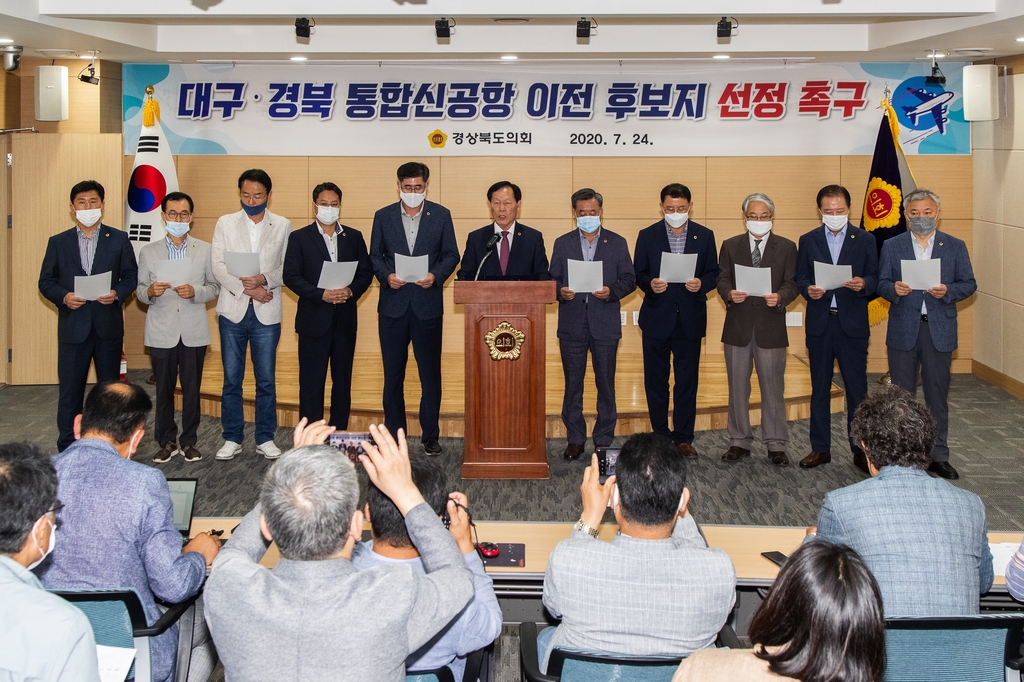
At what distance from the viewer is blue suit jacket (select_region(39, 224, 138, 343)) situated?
19.3 ft


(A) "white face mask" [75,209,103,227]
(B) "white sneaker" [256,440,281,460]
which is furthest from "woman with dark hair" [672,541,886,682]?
(A) "white face mask" [75,209,103,227]

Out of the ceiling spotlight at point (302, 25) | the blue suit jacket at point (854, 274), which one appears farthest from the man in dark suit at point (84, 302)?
the blue suit jacket at point (854, 274)

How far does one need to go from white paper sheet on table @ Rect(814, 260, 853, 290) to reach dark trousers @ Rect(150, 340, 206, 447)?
3.85 m

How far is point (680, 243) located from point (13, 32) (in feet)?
16.2

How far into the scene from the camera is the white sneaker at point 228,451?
6201mm

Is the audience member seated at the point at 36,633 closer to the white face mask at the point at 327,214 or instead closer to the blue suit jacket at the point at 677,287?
the white face mask at the point at 327,214

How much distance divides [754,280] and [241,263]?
3.14 metres

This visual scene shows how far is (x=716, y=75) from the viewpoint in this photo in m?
8.48

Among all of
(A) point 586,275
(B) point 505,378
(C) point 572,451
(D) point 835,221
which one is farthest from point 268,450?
(D) point 835,221

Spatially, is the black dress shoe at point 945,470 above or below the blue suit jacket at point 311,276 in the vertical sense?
below

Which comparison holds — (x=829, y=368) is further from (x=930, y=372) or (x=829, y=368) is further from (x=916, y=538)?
(x=916, y=538)

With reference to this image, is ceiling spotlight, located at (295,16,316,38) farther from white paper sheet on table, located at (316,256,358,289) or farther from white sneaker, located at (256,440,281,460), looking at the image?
white sneaker, located at (256,440,281,460)

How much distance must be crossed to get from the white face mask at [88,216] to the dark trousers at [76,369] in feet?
2.17
